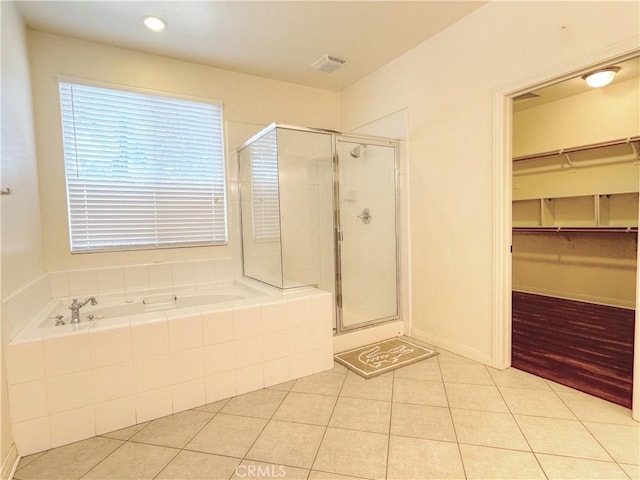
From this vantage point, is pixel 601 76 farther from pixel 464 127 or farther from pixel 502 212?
pixel 502 212

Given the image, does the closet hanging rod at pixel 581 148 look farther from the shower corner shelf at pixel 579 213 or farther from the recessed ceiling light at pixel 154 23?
the recessed ceiling light at pixel 154 23

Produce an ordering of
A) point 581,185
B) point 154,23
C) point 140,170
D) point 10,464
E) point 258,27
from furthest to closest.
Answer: point 581,185 < point 140,170 < point 258,27 < point 154,23 < point 10,464

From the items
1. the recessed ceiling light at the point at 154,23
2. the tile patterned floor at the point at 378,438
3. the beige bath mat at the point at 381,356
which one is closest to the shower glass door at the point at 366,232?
the beige bath mat at the point at 381,356

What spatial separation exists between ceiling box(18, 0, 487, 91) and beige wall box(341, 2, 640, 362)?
257mm

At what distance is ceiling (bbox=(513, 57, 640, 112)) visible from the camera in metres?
3.09

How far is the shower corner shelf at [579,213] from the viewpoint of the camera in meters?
3.60

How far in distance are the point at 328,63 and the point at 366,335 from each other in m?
2.45

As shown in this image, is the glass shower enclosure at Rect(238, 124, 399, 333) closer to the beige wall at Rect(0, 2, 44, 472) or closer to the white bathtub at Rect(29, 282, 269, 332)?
the white bathtub at Rect(29, 282, 269, 332)

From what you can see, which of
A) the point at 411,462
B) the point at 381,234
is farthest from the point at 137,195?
the point at 411,462

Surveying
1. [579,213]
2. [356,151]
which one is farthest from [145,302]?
[579,213]

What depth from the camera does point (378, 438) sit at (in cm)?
163

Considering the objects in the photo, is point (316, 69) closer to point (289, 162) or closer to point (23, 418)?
point (289, 162)

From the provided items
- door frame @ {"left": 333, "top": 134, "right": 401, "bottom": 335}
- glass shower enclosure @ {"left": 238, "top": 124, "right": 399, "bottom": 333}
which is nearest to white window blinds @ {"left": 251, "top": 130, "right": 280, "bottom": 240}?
glass shower enclosure @ {"left": 238, "top": 124, "right": 399, "bottom": 333}

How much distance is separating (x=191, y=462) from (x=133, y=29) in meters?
2.85
